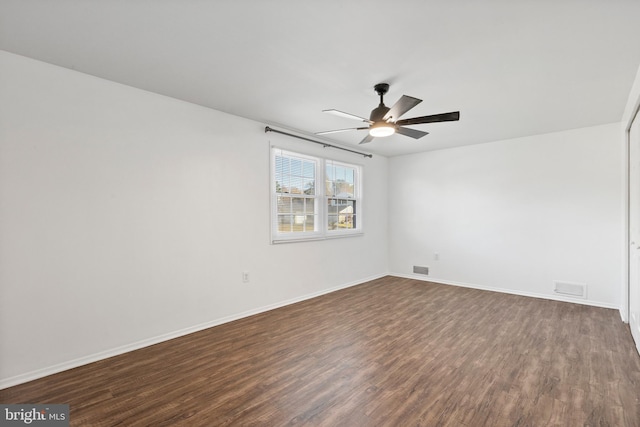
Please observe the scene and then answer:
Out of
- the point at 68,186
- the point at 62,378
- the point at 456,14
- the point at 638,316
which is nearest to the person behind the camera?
the point at 456,14

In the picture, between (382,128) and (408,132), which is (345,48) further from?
(408,132)

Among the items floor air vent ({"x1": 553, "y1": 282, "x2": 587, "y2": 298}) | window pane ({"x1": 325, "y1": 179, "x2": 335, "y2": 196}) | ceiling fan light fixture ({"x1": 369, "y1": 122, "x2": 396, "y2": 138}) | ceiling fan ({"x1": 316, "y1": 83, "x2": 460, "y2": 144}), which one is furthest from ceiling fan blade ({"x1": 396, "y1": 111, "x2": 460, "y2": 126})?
floor air vent ({"x1": 553, "y1": 282, "x2": 587, "y2": 298})

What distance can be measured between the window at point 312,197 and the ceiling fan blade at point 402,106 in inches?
73.4

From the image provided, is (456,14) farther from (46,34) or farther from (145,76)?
(46,34)

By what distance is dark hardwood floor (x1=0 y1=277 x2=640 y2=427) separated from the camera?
189 centimetres

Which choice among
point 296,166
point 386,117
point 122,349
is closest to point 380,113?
point 386,117

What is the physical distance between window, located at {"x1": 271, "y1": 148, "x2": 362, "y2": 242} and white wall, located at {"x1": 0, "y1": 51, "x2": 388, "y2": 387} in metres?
0.23

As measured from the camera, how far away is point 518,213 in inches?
185

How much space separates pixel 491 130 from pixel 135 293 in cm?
A: 489

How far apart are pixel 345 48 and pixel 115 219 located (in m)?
2.50

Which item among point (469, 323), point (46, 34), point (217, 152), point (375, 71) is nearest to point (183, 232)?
point (217, 152)

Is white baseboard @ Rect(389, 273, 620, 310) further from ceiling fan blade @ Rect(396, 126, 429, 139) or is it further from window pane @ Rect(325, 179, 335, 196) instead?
ceiling fan blade @ Rect(396, 126, 429, 139)

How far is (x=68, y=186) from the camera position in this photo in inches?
98.3

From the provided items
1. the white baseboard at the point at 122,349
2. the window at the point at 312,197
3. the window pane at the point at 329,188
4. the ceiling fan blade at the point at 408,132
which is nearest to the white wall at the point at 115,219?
the white baseboard at the point at 122,349
